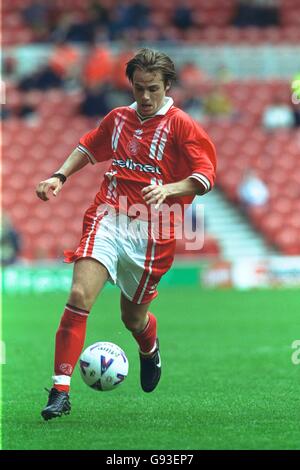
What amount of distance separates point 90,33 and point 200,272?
7.36 metres

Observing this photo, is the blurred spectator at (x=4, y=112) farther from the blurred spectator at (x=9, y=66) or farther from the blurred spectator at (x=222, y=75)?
the blurred spectator at (x=222, y=75)

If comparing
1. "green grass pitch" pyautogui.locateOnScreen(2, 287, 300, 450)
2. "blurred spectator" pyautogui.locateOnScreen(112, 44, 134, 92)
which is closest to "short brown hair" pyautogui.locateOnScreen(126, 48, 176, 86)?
"green grass pitch" pyautogui.locateOnScreen(2, 287, 300, 450)

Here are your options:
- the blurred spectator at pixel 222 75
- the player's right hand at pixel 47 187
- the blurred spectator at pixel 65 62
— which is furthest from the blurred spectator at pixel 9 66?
the player's right hand at pixel 47 187

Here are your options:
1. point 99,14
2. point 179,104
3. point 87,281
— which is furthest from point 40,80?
point 87,281

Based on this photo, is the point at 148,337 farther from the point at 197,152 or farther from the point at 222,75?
the point at 222,75

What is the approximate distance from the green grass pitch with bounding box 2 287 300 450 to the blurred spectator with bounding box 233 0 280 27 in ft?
41.7

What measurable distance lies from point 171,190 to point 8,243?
43.0ft

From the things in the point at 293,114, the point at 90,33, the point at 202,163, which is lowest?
the point at 202,163

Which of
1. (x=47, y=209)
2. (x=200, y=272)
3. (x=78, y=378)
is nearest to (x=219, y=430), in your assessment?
(x=78, y=378)

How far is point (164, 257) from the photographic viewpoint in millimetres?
7156

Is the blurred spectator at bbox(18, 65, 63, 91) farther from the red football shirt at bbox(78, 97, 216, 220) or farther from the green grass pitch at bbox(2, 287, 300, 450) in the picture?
the red football shirt at bbox(78, 97, 216, 220)

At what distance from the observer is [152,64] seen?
6809 mm

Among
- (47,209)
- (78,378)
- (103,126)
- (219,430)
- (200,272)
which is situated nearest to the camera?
(219,430)
